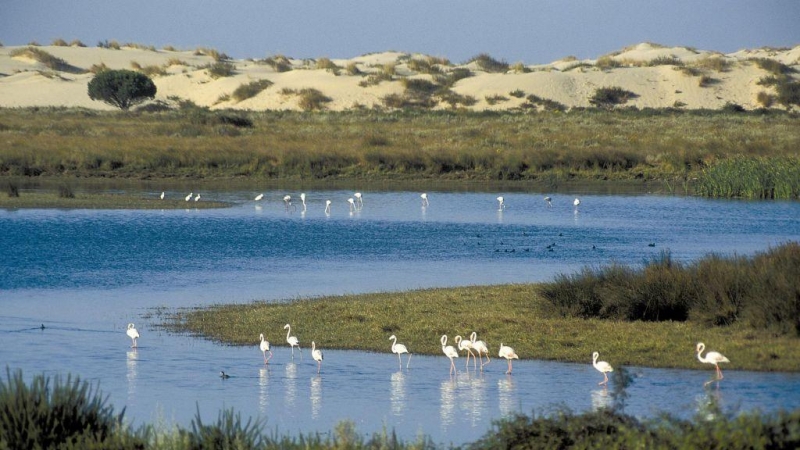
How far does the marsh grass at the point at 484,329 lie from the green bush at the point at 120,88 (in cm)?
6973

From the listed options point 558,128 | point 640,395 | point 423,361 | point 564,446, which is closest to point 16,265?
point 423,361

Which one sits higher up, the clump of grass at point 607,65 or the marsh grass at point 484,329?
the clump of grass at point 607,65

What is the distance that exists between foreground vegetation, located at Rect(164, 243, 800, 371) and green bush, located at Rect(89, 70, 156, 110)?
2753 inches

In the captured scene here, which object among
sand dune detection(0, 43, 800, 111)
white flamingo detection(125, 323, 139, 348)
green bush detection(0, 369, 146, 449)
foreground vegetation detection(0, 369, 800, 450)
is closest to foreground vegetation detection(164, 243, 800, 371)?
white flamingo detection(125, 323, 139, 348)

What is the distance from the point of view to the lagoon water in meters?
13.0

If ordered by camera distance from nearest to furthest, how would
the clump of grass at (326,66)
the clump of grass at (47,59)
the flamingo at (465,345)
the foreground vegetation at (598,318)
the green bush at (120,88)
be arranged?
the flamingo at (465,345)
the foreground vegetation at (598,318)
the green bush at (120,88)
the clump of grass at (326,66)
the clump of grass at (47,59)

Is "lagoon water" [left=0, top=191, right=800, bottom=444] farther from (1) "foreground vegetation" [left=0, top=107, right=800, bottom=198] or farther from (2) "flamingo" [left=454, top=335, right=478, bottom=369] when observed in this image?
(1) "foreground vegetation" [left=0, top=107, right=800, bottom=198]

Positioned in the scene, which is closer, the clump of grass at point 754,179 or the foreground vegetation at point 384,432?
the foreground vegetation at point 384,432

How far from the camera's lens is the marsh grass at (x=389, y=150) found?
5134 centimetres

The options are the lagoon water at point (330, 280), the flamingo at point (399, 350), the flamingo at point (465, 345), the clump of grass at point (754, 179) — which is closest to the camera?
the lagoon water at point (330, 280)

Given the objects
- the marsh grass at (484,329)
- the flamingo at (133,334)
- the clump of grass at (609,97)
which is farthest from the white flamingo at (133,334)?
the clump of grass at (609,97)

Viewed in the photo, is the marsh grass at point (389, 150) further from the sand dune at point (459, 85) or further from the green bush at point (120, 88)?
the sand dune at point (459, 85)

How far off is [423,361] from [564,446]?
22.9ft

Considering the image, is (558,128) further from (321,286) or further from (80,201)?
(321,286)
